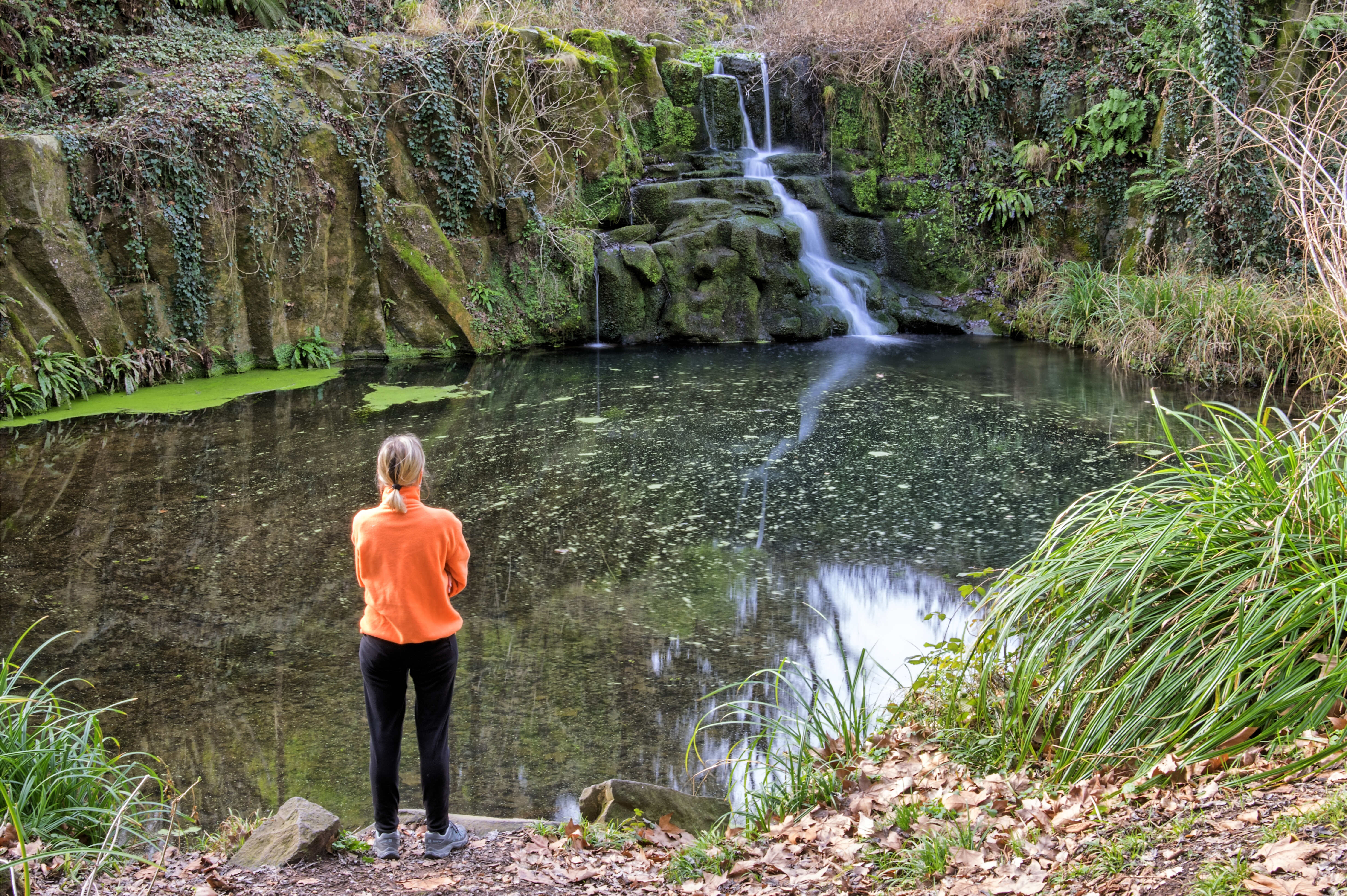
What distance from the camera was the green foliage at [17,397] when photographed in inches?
352

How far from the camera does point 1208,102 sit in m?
12.6

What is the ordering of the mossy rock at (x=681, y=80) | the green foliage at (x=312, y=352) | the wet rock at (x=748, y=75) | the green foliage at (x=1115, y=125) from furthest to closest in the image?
the wet rock at (x=748, y=75) < the mossy rock at (x=681, y=80) < the green foliage at (x=1115, y=125) < the green foliage at (x=312, y=352)

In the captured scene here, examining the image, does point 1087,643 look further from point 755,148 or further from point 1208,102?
point 755,148

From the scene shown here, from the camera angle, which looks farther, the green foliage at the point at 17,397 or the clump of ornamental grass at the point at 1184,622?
the green foliage at the point at 17,397

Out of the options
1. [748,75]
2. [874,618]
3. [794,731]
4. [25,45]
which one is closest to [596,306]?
[748,75]

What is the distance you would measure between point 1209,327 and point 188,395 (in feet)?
36.0

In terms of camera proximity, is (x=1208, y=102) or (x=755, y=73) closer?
(x=1208, y=102)

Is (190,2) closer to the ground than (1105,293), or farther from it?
farther from it

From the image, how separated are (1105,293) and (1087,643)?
10344 mm

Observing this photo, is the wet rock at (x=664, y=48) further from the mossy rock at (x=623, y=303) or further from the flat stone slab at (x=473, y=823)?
the flat stone slab at (x=473, y=823)

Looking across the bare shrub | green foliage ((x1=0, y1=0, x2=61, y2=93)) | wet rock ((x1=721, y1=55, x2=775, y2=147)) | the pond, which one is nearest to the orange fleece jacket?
the pond

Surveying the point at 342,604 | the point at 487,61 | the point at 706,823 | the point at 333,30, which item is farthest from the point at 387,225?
the point at 706,823

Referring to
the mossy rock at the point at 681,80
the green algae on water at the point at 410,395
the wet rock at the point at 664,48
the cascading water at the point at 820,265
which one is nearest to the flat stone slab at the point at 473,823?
the green algae on water at the point at 410,395

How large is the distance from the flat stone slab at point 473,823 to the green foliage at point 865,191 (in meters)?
14.0
